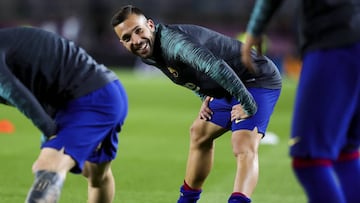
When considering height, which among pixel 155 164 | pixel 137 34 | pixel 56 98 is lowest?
pixel 56 98

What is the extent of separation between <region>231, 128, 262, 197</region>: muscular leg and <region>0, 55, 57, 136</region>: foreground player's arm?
1718 millimetres

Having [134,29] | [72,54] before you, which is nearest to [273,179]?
[134,29]

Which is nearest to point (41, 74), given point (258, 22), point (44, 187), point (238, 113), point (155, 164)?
point (44, 187)

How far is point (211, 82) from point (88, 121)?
1.25m

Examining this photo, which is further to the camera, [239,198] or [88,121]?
[239,198]

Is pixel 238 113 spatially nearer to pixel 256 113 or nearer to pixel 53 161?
pixel 256 113

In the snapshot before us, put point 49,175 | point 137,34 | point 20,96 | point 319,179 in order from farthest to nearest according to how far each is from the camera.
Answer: point 137,34, point 49,175, point 20,96, point 319,179

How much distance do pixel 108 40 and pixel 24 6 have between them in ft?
12.7

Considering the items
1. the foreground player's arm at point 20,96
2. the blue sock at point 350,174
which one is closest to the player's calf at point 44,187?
the foreground player's arm at point 20,96

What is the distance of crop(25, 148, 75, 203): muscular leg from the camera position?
15.6 feet

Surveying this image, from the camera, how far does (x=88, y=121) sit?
16.3 feet

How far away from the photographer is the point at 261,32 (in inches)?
170

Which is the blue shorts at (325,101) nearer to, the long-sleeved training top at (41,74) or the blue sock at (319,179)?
the blue sock at (319,179)

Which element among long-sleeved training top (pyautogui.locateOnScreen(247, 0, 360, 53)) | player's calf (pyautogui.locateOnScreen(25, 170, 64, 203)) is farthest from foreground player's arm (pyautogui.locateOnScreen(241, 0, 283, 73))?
player's calf (pyautogui.locateOnScreen(25, 170, 64, 203))
